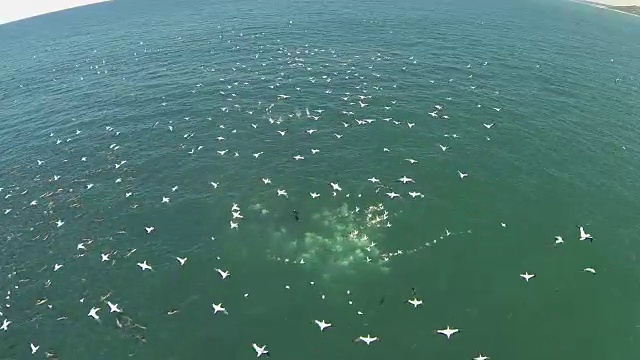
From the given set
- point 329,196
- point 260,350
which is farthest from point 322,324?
point 329,196

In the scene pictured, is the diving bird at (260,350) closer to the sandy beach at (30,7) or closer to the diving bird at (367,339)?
the diving bird at (367,339)

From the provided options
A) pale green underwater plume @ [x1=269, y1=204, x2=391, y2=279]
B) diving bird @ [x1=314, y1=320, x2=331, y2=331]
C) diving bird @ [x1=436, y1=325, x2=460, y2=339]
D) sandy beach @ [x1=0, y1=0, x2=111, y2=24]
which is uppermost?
sandy beach @ [x1=0, y1=0, x2=111, y2=24]

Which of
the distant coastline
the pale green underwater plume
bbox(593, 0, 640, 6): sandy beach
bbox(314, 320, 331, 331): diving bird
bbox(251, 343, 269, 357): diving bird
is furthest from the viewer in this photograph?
bbox(593, 0, 640, 6): sandy beach

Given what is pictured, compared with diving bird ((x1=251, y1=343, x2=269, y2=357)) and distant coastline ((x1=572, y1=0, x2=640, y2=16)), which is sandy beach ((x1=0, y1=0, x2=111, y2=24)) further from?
distant coastline ((x1=572, y1=0, x2=640, y2=16))

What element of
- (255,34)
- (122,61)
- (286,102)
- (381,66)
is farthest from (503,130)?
(122,61)

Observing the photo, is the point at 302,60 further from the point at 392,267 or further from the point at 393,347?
the point at 393,347

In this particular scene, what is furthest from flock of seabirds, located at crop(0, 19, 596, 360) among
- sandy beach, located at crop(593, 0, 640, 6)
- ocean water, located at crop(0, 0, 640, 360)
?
sandy beach, located at crop(593, 0, 640, 6)

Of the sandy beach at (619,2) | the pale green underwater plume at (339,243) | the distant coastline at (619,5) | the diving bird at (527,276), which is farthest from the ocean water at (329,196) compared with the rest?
the sandy beach at (619,2)

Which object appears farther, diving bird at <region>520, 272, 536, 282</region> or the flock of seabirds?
diving bird at <region>520, 272, 536, 282</region>

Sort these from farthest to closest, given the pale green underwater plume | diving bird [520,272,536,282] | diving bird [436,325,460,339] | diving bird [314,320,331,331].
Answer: the pale green underwater plume
diving bird [520,272,536,282]
diving bird [314,320,331,331]
diving bird [436,325,460,339]
